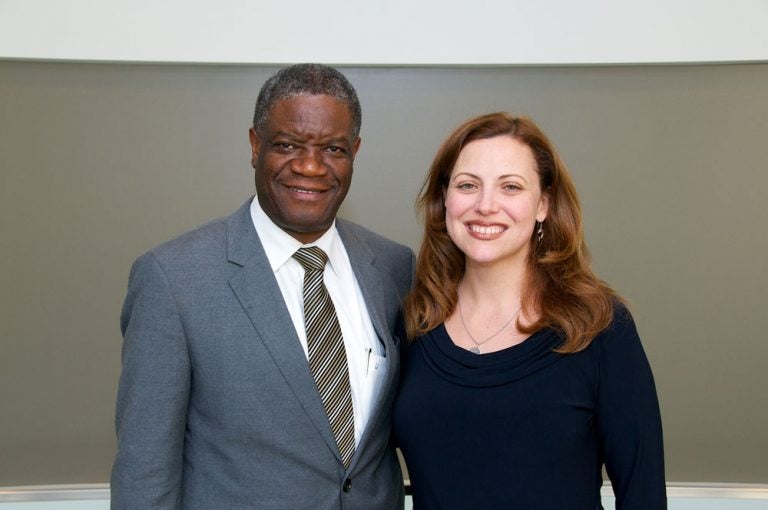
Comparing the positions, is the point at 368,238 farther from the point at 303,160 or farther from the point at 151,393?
the point at 151,393

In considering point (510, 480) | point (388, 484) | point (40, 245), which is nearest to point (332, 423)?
point (388, 484)

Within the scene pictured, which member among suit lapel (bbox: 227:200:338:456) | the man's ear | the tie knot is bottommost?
suit lapel (bbox: 227:200:338:456)

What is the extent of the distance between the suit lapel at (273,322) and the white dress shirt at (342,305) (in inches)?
1.7

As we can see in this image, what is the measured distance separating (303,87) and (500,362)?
0.77m

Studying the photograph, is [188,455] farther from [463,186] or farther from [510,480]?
[463,186]

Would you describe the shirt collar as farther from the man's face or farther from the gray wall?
the gray wall

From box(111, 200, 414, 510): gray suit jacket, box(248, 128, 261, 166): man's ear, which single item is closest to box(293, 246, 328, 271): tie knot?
box(111, 200, 414, 510): gray suit jacket

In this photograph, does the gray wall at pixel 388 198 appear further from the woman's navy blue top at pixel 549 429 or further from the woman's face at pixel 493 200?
the woman's navy blue top at pixel 549 429

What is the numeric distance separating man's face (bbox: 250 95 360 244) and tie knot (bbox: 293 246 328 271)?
54 millimetres

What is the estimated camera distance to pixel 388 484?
2041mm

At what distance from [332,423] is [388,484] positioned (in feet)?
0.94

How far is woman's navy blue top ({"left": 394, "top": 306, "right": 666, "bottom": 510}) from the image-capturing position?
186 cm

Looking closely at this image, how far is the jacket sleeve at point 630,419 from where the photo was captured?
1.85 meters

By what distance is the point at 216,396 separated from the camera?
1795 millimetres
